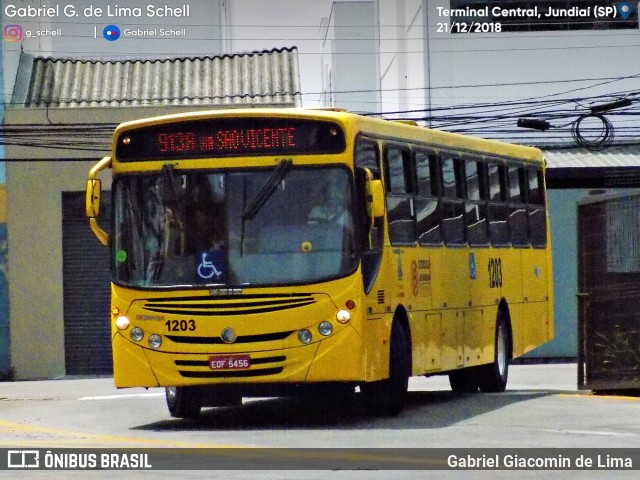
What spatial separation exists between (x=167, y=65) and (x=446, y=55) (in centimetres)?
993

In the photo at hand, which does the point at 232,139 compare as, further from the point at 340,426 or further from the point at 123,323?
the point at 340,426

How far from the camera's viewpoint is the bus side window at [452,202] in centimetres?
1952

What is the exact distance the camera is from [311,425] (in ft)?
53.9

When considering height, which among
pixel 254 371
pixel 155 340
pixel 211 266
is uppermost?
pixel 211 266

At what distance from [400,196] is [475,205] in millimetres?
2962

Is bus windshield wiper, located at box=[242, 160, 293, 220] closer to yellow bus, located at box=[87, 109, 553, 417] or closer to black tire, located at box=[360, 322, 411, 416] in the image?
yellow bus, located at box=[87, 109, 553, 417]

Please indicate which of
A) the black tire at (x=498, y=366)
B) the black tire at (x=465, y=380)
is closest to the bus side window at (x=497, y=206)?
the black tire at (x=498, y=366)

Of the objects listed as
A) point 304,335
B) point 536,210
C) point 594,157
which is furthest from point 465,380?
point 594,157

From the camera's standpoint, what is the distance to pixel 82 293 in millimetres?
38000

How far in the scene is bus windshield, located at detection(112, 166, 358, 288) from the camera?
640 inches

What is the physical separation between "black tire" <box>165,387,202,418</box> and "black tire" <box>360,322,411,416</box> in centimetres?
180

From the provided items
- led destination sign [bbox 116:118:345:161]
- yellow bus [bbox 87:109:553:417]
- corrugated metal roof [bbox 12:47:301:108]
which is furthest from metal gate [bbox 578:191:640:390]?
corrugated metal roof [bbox 12:47:301:108]

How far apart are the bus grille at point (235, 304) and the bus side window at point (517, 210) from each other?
6.85 metres

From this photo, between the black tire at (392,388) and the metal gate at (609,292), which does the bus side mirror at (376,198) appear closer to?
the black tire at (392,388)
